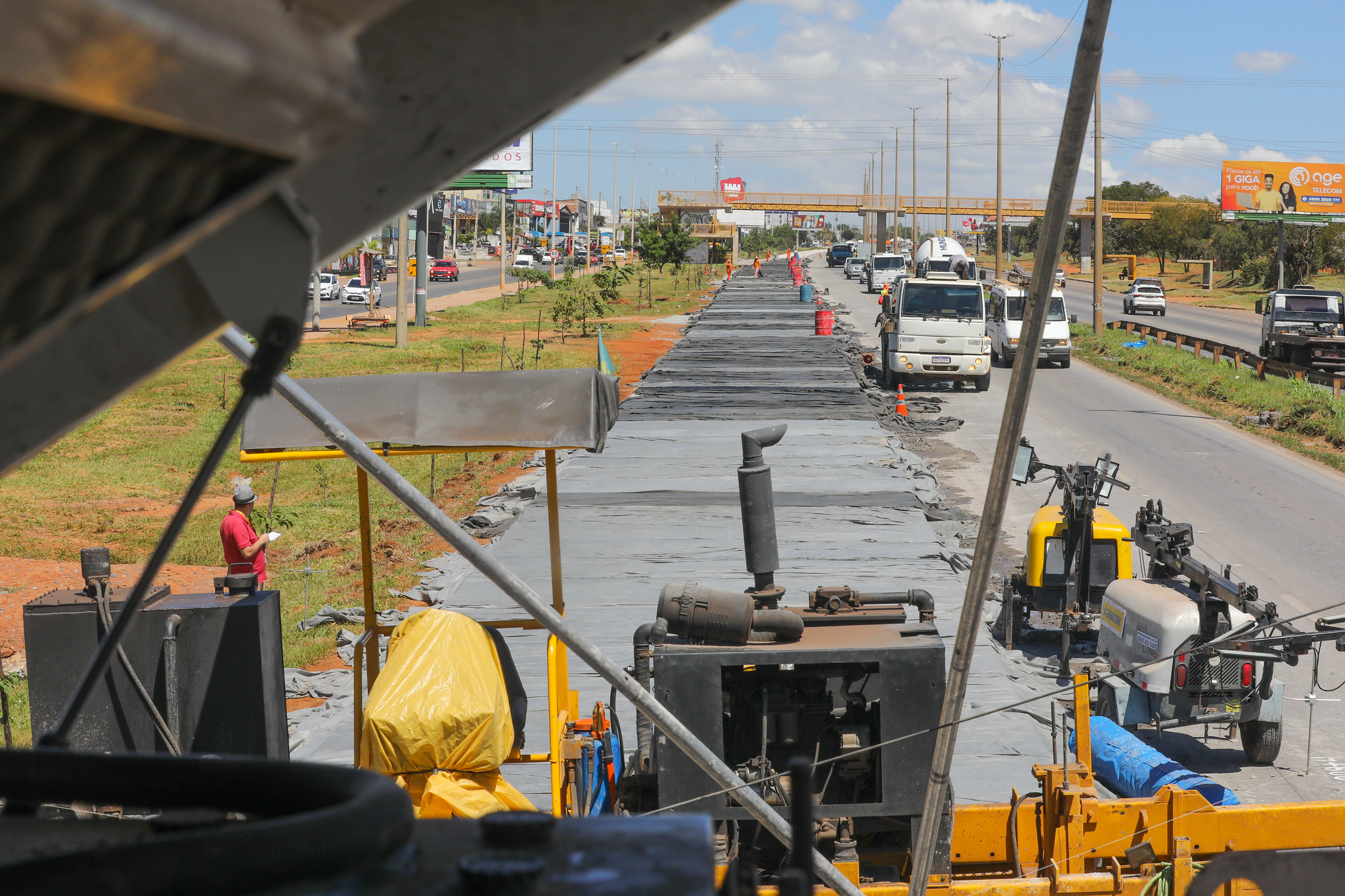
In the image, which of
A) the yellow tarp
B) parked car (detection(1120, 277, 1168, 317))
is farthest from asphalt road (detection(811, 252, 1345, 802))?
parked car (detection(1120, 277, 1168, 317))

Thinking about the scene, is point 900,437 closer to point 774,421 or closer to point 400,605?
point 774,421

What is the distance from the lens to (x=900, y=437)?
77.4 feet

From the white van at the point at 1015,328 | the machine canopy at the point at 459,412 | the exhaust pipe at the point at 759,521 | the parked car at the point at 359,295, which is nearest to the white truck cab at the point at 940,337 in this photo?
the white van at the point at 1015,328

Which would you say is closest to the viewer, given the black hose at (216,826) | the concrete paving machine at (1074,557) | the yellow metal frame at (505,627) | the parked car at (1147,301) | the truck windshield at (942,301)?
the black hose at (216,826)

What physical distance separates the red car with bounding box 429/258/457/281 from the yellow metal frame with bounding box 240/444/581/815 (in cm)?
8075

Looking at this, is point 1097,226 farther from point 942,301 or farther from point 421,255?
point 421,255

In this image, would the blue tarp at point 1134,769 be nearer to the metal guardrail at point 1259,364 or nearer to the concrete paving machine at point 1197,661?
the concrete paving machine at point 1197,661

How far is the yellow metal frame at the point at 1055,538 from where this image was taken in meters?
11.3

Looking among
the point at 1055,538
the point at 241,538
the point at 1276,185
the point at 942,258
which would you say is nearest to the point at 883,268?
the point at 942,258

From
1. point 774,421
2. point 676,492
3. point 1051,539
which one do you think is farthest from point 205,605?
point 774,421

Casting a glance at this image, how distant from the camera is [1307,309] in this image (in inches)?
1351

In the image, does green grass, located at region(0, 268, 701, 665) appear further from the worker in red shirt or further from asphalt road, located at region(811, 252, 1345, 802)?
asphalt road, located at region(811, 252, 1345, 802)

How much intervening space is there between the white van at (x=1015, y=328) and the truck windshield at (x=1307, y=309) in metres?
5.94

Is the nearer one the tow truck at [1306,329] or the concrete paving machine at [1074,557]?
the concrete paving machine at [1074,557]
